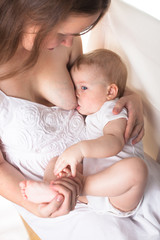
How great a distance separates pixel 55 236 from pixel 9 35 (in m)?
0.71

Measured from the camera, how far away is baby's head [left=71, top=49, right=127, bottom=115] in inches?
48.8

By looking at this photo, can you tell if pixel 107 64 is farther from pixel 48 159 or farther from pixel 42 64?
pixel 48 159

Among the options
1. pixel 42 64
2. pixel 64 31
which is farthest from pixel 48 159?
pixel 64 31

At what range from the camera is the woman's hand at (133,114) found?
1.17 metres

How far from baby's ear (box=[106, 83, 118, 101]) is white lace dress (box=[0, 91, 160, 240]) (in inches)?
7.3

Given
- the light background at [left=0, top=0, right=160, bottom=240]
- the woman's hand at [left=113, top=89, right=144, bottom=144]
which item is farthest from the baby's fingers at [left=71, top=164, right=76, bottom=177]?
the light background at [left=0, top=0, right=160, bottom=240]

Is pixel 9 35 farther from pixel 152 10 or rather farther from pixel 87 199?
pixel 152 10

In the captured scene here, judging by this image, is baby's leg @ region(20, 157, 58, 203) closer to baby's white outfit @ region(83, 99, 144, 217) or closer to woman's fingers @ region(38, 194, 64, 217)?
woman's fingers @ region(38, 194, 64, 217)

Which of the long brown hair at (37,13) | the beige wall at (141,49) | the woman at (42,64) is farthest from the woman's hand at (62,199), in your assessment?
the beige wall at (141,49)

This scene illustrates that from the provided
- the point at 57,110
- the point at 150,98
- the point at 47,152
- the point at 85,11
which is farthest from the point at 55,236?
the point at 85,11

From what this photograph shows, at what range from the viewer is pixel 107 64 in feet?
4.11

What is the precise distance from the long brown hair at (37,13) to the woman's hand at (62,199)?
416 millimetres

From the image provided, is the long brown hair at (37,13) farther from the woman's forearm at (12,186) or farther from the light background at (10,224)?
the light background at (10,224)

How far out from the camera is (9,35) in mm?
896
